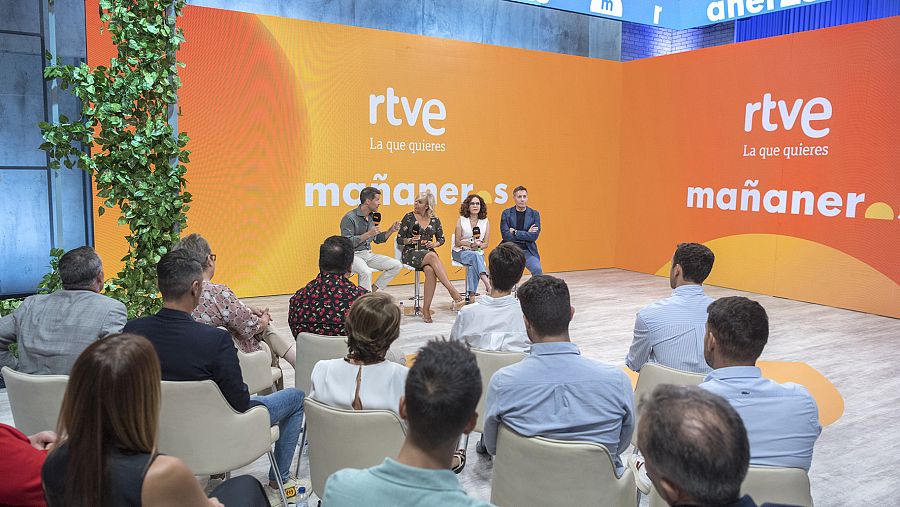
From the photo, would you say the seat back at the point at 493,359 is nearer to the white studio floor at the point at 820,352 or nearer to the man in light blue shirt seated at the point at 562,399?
the white studio floor at the point at 820,352

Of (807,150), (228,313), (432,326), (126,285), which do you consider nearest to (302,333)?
(228,313)

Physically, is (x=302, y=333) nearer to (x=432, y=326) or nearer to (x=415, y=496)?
(x=415, y=496)

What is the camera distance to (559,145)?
10.2 meters

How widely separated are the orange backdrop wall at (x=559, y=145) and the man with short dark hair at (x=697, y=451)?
7060 mm

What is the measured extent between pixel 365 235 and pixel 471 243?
119cm

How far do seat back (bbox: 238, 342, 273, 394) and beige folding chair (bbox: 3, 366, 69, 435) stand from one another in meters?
0.89

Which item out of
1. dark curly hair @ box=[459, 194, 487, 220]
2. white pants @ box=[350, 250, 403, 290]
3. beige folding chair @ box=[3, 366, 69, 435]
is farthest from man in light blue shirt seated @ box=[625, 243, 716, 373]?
dark curly hair @ box=[459, 194, 487, 220]

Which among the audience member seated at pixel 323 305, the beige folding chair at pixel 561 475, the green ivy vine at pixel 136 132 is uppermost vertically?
the green ivy vine at pixel 136 132

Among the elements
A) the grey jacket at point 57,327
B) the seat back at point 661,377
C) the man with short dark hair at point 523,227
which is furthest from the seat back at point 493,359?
the man with short dark hair at point 523,227

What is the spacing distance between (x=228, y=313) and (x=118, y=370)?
2.01m

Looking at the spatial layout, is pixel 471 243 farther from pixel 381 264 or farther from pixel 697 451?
pixel 697 451

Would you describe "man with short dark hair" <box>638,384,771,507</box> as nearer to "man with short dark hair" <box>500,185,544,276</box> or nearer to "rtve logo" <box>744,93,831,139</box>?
"man with short dark hair" <box>500,185,544,276</box>

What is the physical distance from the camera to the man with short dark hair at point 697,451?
125 cm

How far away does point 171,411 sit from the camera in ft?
8.15
